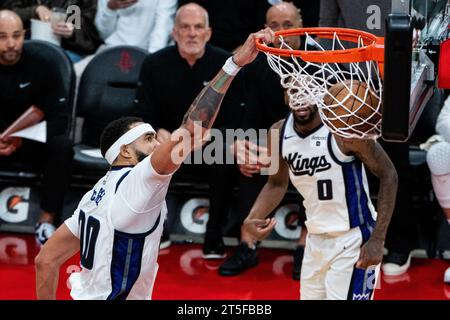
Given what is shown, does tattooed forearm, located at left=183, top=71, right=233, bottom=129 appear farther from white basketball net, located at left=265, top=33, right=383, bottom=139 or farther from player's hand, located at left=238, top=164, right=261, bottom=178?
player's hand, located at left=238, top=164, right=261, bottom=178

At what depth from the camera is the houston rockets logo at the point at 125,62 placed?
23.6 feet

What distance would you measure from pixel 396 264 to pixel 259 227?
1967 millimetres

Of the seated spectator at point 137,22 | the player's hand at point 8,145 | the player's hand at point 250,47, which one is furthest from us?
the seated spectator at point 137,22

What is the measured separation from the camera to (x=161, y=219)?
155 inches

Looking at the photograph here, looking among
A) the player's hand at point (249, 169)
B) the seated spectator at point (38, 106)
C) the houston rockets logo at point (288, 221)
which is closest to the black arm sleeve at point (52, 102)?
the seated spectator at point (38, 106)

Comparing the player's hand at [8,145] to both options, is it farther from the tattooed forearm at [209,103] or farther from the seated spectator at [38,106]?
the tattooed forearm at [209,103]

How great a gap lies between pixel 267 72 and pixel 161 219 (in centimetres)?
281

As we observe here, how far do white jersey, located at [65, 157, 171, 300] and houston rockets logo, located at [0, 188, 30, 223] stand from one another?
3108 mm

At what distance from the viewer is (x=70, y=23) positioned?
7.49 metres

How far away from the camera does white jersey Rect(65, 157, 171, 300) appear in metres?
3.80

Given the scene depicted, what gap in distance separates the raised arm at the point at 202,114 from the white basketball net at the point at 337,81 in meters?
0.21

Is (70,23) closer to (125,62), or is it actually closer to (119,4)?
(119,4)

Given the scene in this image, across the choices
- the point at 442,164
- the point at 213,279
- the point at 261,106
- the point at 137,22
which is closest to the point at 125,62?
the point at 137,22
